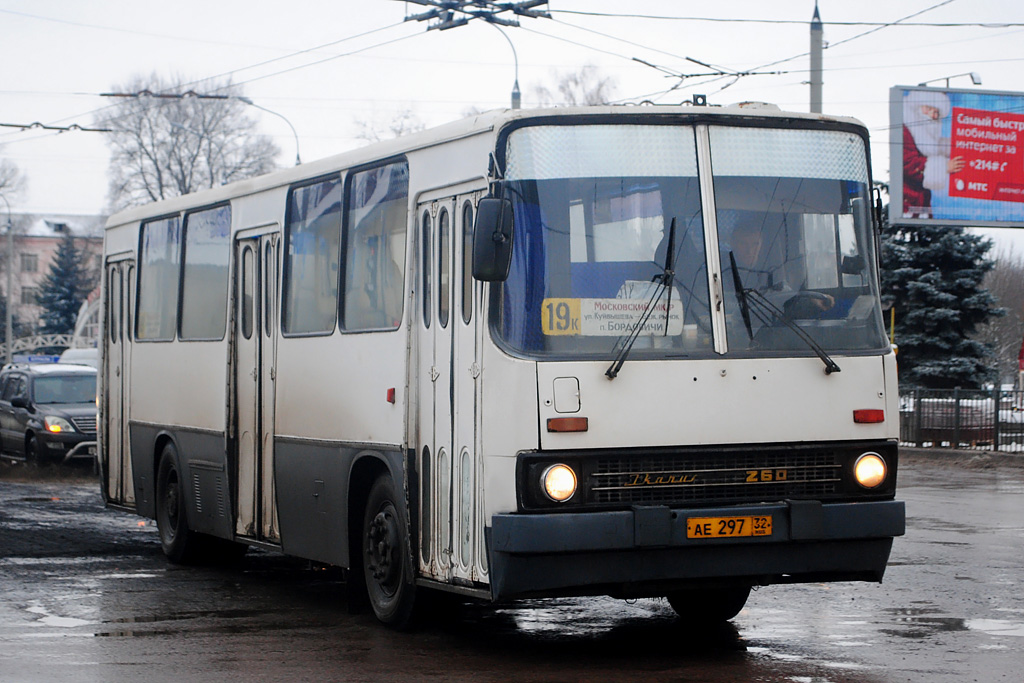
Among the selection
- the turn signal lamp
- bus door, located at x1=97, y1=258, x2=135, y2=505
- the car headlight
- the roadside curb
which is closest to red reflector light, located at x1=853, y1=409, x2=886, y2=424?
the turn signal lamp

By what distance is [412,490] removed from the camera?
365 inches

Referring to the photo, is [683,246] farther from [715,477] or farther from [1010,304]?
[1010,304]

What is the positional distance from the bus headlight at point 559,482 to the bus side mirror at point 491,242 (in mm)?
990

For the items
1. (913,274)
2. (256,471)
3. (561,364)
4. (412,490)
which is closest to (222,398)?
(256,471)

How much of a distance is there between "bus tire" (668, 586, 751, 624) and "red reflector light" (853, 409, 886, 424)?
163 cm

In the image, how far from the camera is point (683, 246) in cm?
845

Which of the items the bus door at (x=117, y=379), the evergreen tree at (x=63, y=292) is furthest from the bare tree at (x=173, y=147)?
the bus door at (x=117, y=379)

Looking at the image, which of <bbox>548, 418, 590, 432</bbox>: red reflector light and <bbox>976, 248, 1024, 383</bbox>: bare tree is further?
<bbox>976, 248, 1024, 383</bbox>: bare tree

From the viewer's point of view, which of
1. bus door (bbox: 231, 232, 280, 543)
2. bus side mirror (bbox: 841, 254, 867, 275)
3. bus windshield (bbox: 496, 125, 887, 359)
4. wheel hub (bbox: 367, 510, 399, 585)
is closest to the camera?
bus windshield (bbox: 496, 125, 887, 359)

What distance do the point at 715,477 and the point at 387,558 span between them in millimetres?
2297

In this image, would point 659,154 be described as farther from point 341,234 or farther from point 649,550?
point 341,234

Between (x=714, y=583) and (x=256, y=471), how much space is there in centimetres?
443

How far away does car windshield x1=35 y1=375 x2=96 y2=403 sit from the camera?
2522 cm

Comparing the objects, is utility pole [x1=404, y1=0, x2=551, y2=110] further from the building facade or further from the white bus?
the building facade
